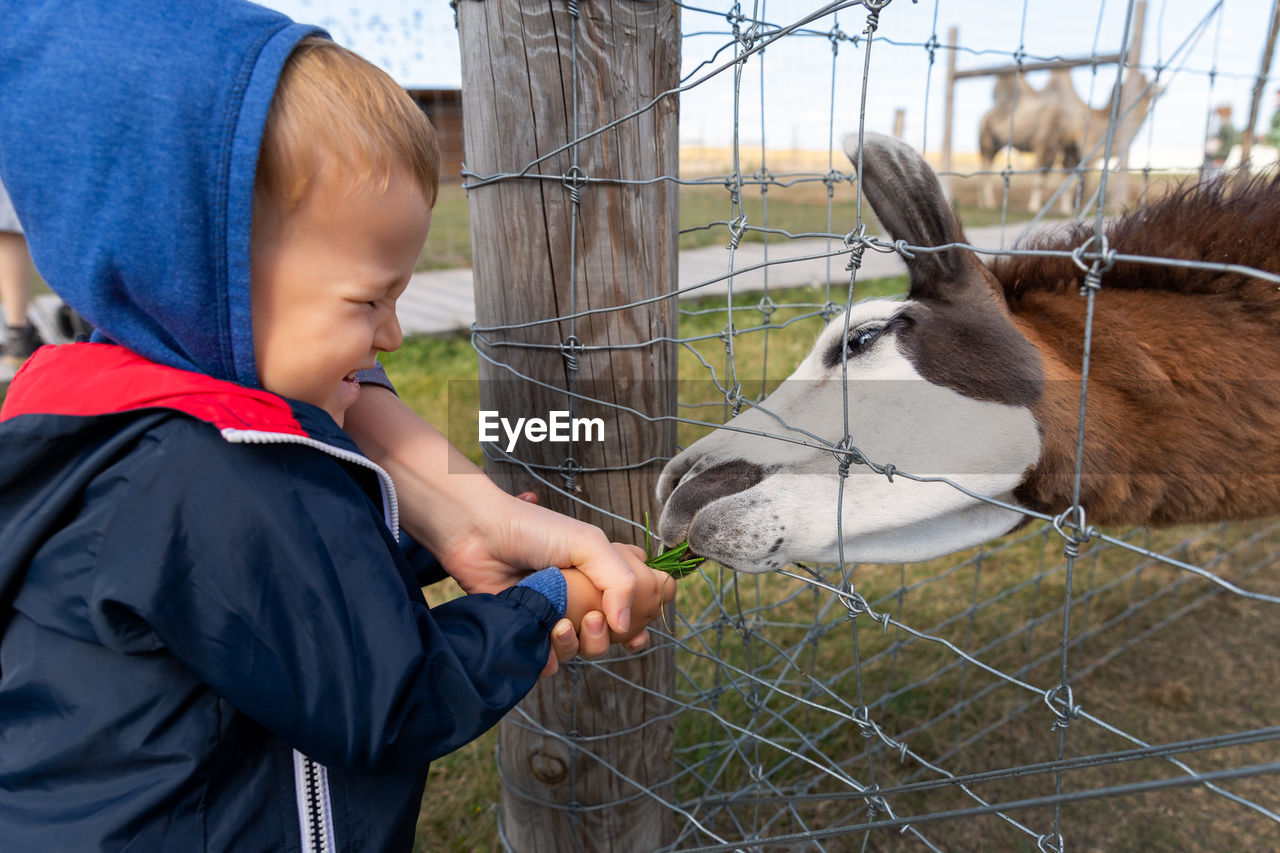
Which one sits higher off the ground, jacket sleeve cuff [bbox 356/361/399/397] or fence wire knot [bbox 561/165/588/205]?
fence wire knot [bbox 561/165/588/205]

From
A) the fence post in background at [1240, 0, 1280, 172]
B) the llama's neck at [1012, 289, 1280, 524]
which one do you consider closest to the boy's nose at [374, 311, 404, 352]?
the llama's neck at [1012, 289, 1280, 524]

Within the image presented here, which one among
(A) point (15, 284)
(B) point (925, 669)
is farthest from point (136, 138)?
(A) point (15, 284)

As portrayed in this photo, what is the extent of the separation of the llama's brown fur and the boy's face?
101cm

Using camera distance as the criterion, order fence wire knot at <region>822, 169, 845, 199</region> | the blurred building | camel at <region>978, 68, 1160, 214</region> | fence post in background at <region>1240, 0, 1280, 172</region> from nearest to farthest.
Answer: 1. fence wire knot at <region>822, 169, 845, 199</region>
2. fence post in background at <region>1240, 0, 1280, 172</region>
3. the blurred building
4. camel at <region>978, 68, 1160, 214</region>

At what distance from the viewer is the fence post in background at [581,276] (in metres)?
1.31

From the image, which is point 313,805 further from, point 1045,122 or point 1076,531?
point 1045,122

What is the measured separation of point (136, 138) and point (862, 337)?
104 cm

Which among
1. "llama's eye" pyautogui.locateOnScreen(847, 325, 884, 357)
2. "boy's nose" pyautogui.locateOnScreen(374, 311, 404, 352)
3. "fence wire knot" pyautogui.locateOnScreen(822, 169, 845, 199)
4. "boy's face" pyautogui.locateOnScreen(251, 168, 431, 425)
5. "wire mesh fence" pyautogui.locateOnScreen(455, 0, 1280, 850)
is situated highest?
"fence wire knot" pyautogui.locateOnScreen(822, 169, 845, 199)

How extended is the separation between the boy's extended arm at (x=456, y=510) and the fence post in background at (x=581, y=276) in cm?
25

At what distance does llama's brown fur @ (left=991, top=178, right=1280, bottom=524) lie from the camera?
4.50 ft

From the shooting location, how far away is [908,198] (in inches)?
54.0

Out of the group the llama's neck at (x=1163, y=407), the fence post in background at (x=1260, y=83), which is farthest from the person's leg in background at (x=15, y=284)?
the fence post in background at (x=1260, y=83)

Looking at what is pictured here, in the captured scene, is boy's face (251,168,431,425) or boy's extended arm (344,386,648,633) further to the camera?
boy's extended arm (344,386,648,633)

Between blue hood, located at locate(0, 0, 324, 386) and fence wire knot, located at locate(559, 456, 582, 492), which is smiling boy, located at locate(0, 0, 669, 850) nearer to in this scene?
blue hood, located at locate(0, 0, 324, 386)
